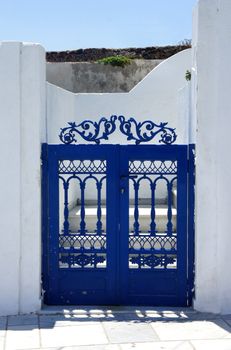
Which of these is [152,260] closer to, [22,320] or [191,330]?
[191,330]

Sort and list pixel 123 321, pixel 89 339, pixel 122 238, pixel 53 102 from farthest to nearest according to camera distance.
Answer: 1. pixel 53 102
2. pixel 122 238
3. pixel 123 321
4. pixel 89 339

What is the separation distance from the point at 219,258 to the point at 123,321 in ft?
3.74

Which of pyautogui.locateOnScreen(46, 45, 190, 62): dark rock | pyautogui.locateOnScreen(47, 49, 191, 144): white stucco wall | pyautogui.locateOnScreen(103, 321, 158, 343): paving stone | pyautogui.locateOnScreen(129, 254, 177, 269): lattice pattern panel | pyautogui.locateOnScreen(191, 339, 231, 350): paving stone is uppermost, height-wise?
pyautogui.locateOnScreen(46, 45, 190, 62): dark rock

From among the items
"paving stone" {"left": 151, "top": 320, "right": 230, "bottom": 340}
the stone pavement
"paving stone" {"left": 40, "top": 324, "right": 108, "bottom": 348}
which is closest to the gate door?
the stone pavement

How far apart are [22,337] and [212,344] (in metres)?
1.67

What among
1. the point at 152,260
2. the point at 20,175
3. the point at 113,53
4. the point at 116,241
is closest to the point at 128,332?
the point at 152,260

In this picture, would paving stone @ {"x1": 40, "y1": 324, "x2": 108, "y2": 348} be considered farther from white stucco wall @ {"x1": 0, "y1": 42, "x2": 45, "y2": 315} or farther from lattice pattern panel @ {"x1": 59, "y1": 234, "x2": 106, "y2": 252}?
lattice pattern panel @ {"x1": 59, "y1": 234, "x2": 106, "y2": 252}

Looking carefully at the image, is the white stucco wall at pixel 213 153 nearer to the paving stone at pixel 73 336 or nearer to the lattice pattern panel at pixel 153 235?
the lattice pattern panel at pixel 153 235

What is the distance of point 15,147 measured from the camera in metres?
5.29

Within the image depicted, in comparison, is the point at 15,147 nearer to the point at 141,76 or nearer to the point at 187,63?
the point at 187,63

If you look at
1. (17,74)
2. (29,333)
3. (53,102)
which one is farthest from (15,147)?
(53,102)

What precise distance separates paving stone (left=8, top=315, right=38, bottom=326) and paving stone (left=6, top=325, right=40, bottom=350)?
83 mm

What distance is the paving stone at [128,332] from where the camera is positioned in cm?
470

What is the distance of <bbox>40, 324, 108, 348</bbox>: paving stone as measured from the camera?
462 centimetres
